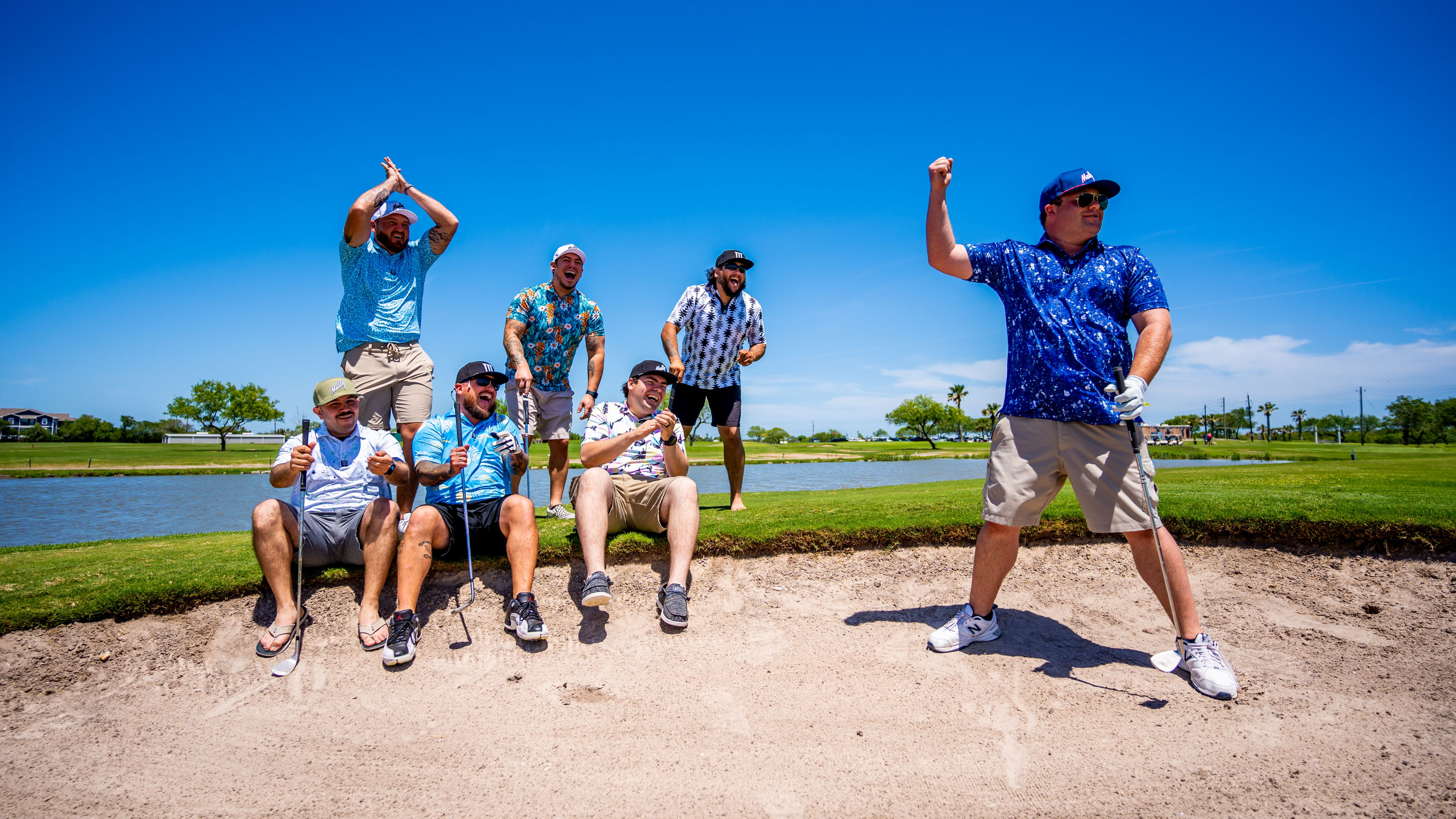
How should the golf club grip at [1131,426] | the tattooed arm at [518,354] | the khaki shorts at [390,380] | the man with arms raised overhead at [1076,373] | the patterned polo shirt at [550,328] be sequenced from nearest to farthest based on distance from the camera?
the golf club grip at [1131,426] → the man with arms raised overhead at [1076,373] → the khaki shorts at [390,380] → the tattooed arm at [518,354] → the patterned polo shirt at [550,328]

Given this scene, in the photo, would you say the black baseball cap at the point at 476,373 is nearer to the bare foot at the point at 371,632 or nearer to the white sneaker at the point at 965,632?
the bare foot at the point at 371,632

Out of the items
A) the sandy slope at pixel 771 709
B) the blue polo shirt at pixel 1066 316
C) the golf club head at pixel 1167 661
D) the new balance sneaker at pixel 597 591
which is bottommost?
the sandy slope at pixel 771 709

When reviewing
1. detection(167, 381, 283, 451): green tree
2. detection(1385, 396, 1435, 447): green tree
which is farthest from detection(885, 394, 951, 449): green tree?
detection(167, 381, 283, 451): green tree

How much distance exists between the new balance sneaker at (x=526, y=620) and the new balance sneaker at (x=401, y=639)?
2.02 ft

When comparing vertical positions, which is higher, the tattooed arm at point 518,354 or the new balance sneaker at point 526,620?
the tattooed arm at point 518,354

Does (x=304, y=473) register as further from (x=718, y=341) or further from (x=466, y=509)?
(x=718, y=341)

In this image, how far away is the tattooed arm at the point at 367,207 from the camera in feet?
17.9

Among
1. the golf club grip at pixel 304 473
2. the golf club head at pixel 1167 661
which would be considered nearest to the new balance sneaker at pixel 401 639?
the golf club grip at pixel 304 473

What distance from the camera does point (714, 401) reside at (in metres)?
6.98

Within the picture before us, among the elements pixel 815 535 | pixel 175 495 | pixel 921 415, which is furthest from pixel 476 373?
pixel 921 415

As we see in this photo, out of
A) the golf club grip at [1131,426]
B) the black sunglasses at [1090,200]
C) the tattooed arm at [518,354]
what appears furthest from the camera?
the tattooed arm at [518,354]

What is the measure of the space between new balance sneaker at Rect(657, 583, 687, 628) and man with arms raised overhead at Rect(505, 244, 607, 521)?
82.6 inches

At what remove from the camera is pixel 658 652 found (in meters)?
4.55

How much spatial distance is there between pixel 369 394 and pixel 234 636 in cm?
200
